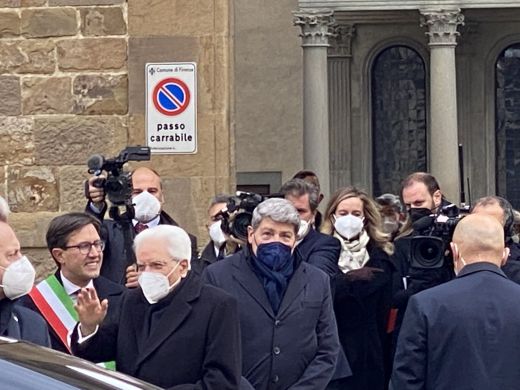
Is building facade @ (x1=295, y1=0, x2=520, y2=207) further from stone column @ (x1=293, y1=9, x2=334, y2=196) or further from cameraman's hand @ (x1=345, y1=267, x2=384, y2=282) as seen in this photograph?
cameraman's hand @ (x1=345, y1=267, x2=384, y2=282)

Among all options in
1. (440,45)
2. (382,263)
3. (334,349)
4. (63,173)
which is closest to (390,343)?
(382,263)

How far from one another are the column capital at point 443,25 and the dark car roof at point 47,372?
2649 cm

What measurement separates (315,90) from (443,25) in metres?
2.75

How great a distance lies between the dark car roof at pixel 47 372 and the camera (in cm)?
473

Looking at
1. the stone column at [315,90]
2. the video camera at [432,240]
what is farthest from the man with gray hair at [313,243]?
the stone column at [315,90]

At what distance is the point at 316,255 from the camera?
9.29 metres

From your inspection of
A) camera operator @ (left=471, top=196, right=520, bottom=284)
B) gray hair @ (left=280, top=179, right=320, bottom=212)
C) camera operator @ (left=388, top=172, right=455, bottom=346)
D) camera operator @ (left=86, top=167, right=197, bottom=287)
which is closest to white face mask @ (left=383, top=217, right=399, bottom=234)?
camera operator @ (left=388, top=172, right=455, bottom=346)

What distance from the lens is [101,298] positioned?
776 centimetres

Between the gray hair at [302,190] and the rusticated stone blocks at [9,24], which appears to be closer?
the gray hair at [302,190]

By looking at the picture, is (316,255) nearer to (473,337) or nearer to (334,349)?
(334,349)

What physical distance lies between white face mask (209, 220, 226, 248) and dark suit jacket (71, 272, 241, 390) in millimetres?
2639

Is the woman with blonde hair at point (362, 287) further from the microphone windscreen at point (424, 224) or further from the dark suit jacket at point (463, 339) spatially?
the dark suit jacket at point (463, 339)

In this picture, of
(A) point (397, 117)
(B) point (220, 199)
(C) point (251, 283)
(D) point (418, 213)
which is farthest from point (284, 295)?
(A) point (397, 117)

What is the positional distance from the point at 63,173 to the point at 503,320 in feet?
14.5
